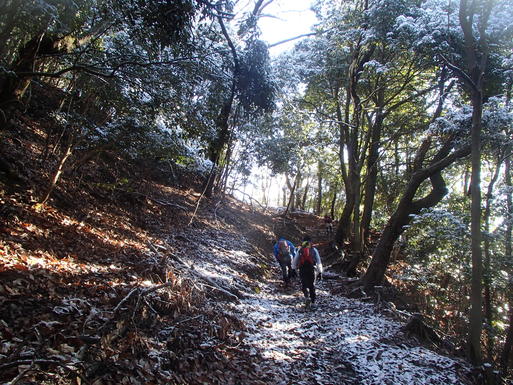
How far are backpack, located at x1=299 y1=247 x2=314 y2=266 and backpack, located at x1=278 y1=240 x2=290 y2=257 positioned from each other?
1.91 m

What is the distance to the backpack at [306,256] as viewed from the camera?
8.77 meters

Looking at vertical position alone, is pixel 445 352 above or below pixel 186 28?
below

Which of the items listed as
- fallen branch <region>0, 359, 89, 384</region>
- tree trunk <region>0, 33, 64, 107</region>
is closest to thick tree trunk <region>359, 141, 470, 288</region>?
fallen branch <region>0, 359, 89, 384</region>

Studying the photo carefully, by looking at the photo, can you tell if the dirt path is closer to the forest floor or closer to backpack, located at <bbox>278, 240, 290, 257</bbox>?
the forest floor

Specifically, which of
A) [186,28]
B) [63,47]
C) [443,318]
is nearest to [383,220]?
[443,318]

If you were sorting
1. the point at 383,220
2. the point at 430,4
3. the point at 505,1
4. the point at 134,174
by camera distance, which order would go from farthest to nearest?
the point at 383,220, the point at 134,174, the point at 430,4, the point at 505,1

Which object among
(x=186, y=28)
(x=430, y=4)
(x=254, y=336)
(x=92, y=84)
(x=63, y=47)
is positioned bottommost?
(x=254, y=336)

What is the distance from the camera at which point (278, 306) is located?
8.50 meters

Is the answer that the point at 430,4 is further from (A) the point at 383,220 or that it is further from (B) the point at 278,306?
(A) the point at 383,220

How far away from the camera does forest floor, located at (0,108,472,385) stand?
367cm

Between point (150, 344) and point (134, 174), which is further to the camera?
point (134, 174)

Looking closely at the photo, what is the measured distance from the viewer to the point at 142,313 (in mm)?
4895

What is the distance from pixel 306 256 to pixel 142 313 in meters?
5.17

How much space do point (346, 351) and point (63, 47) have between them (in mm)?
8950
